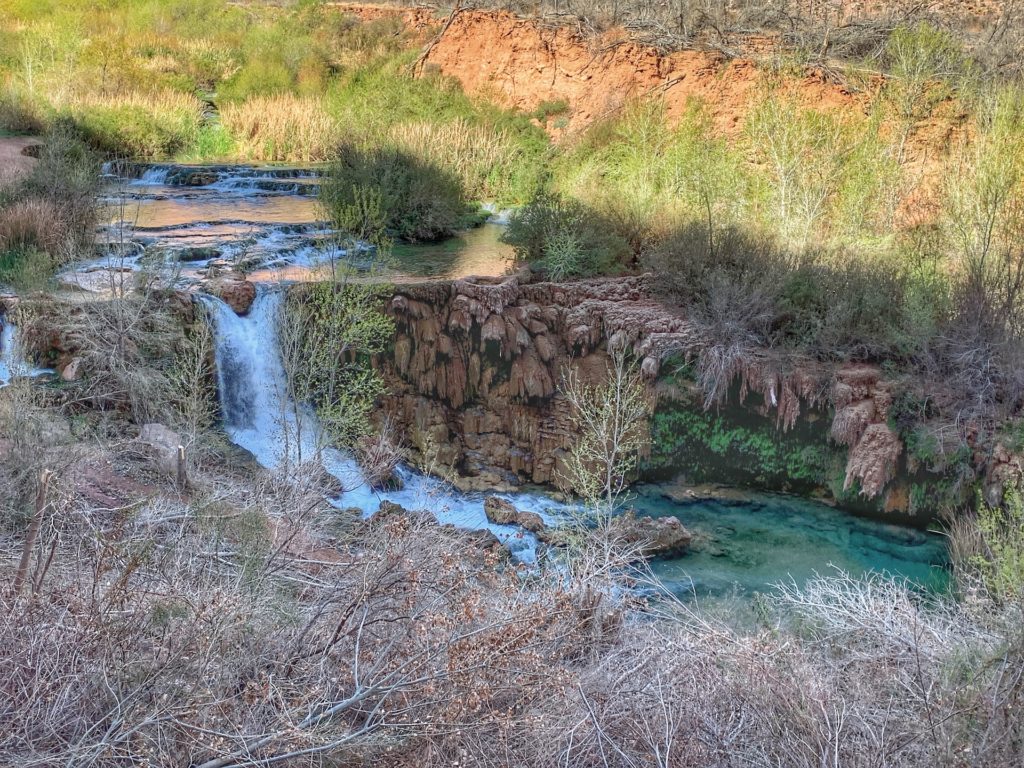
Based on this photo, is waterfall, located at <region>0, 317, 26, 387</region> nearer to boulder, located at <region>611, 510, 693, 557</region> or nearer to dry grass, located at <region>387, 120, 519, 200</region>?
boulder, located at <region>611, 510, 693, 557</region>

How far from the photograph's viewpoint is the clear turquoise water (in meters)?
7.68

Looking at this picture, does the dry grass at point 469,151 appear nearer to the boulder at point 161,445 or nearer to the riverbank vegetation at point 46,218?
the riverbank vegetation at point 46,218

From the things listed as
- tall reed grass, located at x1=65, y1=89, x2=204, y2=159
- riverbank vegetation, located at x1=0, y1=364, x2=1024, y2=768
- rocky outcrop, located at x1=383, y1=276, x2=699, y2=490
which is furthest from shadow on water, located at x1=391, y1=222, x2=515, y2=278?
tall reed grass, located at x1=65, y1=89, x2=204, y2=159

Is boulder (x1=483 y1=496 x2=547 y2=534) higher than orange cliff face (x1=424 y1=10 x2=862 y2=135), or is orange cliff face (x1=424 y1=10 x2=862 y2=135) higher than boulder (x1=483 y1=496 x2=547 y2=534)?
orange cliff face (x1=424 y1=10 x2=862 y2=135)

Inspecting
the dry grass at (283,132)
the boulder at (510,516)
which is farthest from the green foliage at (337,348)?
the dry grass at (283,132)

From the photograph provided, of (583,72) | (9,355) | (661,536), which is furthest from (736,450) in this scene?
(583,72)

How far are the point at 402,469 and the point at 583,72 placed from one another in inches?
522

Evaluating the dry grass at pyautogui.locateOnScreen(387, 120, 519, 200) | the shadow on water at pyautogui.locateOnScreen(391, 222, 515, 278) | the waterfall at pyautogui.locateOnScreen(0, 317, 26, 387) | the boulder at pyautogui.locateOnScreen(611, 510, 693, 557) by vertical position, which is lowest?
the boulder at pyautogui.locateOnScreen(611, 510, 693, 557)

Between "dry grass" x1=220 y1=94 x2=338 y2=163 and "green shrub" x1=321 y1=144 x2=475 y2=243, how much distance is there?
12.4 feet

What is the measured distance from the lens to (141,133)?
1792cm

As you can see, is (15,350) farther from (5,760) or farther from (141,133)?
(141,133)

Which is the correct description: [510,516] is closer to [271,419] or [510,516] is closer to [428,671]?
[271,419]

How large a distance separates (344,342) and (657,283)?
14.6 feet

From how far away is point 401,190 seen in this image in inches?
558
